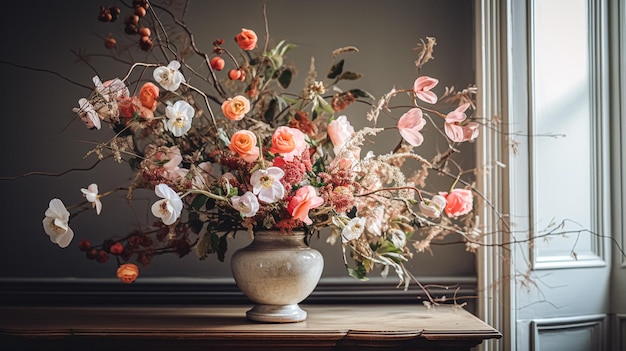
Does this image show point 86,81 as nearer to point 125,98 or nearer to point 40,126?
point 40,126

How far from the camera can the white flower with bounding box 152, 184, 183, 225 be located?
168 centimetres

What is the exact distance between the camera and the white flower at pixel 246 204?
1.72 m

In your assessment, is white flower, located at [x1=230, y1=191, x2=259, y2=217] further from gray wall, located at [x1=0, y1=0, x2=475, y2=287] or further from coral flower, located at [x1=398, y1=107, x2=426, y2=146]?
gray wall, located at [x1=0, y1=0, x2=475, y2=287]

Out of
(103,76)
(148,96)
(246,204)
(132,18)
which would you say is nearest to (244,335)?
(246,204)

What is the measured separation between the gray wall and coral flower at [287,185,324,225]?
0.71 meters

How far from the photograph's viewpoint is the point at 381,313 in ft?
6.89

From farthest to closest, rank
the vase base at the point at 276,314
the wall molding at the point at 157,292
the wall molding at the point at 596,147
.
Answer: the wall molding at the point at 596,147 < the wall molding at the point at 157,292 < the vase base at the point at 276,314

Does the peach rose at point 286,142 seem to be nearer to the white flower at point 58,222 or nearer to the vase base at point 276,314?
the vase base at point 276,314

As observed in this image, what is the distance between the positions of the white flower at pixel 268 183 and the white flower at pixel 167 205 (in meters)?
0.20

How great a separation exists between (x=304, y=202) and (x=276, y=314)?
39 cm

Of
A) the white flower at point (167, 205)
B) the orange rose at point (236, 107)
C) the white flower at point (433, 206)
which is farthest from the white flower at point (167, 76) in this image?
the white flower at point (433, 206)

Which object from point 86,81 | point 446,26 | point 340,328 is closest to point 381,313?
point 340,328

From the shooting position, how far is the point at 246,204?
5.64 ft

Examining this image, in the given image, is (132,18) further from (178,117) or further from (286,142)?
(286,142)
